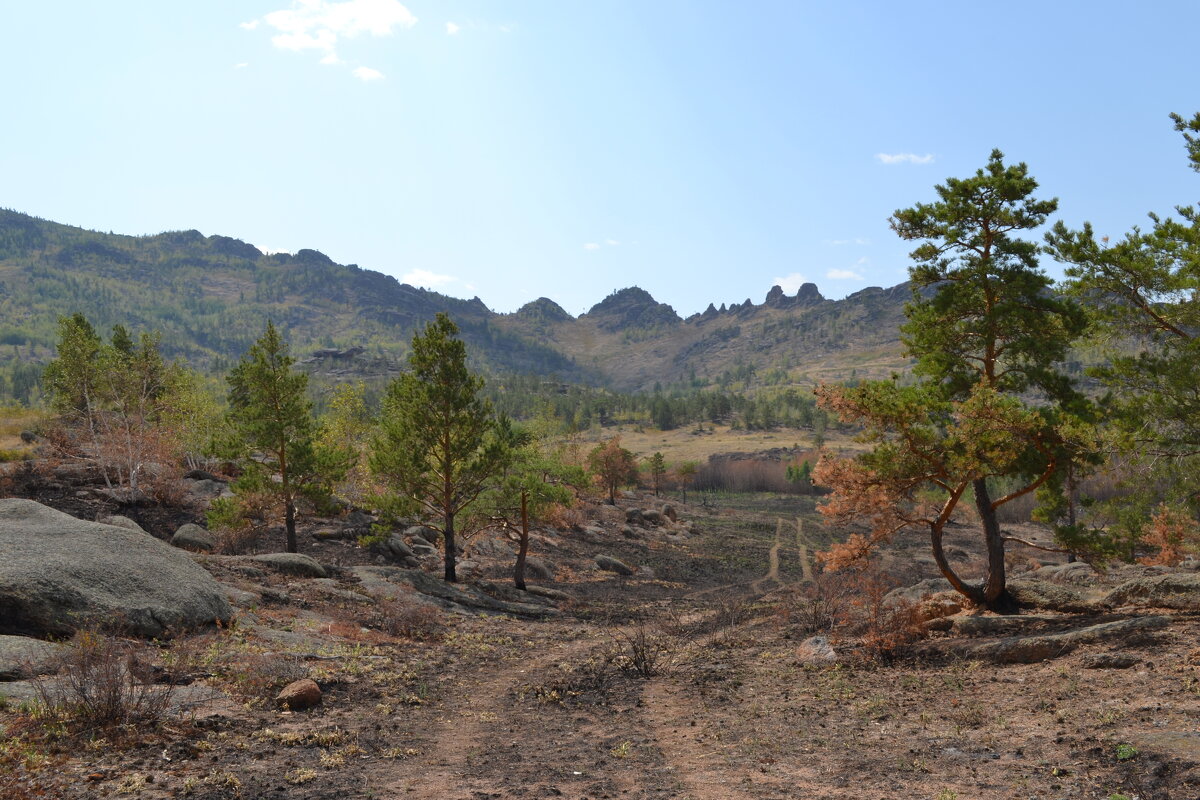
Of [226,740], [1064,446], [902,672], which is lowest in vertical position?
[902,672]

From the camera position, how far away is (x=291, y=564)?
22.9 metres

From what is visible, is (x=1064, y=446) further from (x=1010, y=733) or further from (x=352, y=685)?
(x=352, y=685)

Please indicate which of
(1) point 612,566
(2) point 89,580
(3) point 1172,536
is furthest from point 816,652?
(1) point 612,566

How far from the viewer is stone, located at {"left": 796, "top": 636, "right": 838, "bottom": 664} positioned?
15898mm

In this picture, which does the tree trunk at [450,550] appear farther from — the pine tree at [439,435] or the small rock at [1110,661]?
the small rock at [1110,661]

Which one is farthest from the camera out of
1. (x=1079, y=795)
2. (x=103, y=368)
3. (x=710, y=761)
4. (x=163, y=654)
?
(x=103, y=368)

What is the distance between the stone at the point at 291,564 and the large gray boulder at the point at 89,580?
7142 millimetres

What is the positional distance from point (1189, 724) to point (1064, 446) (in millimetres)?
7819

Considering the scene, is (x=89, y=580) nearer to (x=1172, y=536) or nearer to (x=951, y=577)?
(x=951, y=577)

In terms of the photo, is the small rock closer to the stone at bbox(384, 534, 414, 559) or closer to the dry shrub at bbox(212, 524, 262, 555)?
the dry shrub at bbox(212, 524, 262, 555)

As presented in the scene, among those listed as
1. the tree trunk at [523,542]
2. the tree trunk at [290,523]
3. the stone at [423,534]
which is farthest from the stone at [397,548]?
the tree trunk at [523,542]

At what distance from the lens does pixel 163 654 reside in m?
11.8

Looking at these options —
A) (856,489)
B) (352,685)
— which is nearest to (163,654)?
(352,685)

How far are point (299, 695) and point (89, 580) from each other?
5030 mm
